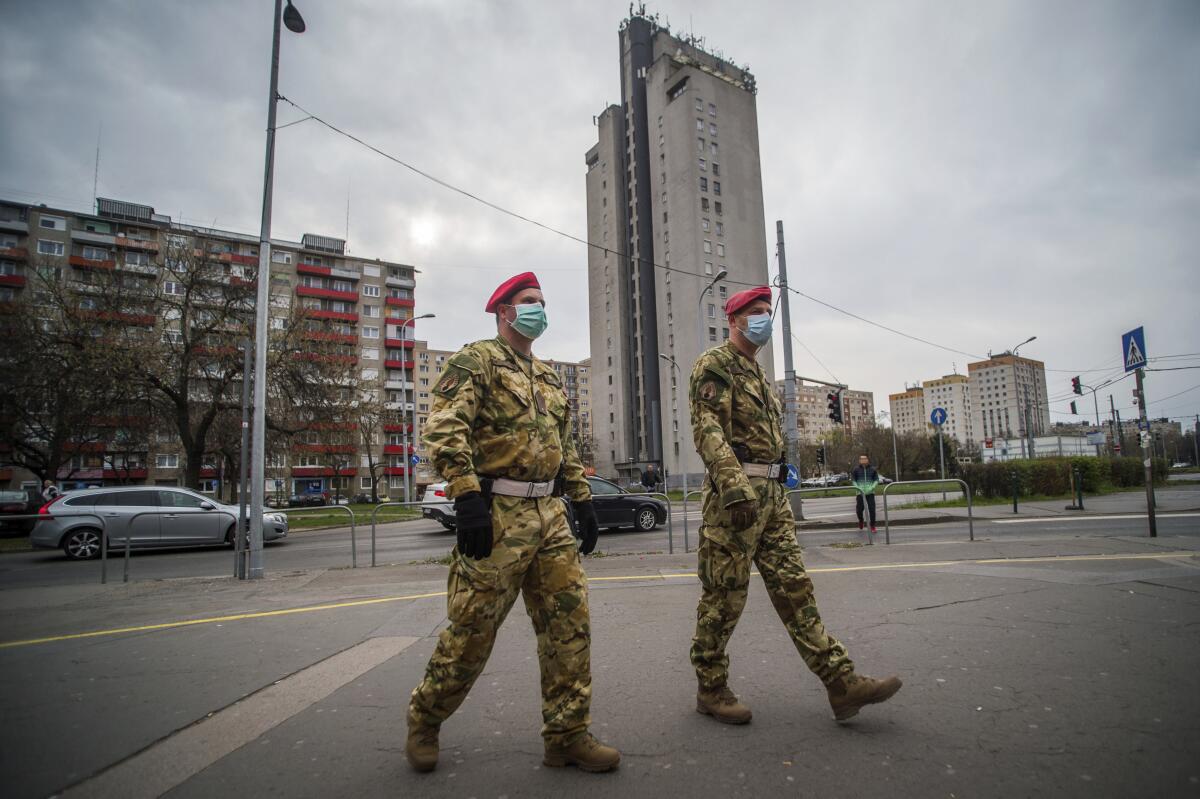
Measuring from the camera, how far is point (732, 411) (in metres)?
3.37

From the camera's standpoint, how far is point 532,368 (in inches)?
119

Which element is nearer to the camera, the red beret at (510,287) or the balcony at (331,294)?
the red beret at (510,287)

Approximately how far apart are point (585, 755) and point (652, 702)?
85 cm

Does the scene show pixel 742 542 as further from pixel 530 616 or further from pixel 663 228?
pixel 663 228

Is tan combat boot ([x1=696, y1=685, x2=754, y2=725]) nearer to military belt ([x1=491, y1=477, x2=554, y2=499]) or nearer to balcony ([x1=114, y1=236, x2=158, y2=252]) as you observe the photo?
military belt ([x1=491, y1=477, x2=554, y2=499])

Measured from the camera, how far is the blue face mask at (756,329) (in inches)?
141

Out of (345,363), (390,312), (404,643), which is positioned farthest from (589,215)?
(404,643)

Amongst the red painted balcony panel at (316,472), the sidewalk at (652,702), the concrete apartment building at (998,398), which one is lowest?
the sidewalk at (652,702)

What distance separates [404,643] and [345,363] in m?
21.3

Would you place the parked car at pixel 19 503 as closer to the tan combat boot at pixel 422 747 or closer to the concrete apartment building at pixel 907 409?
the tan combat boot at pixel 422 747

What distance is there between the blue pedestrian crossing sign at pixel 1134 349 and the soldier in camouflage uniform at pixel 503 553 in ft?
37.2

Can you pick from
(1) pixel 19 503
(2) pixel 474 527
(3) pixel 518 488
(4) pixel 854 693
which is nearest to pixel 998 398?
(4) pixel 854 693

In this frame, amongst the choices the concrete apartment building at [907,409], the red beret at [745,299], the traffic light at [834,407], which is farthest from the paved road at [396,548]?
the concrete apartment building at [907,409]

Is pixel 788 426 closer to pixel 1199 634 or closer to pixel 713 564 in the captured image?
pixel 1199 634
